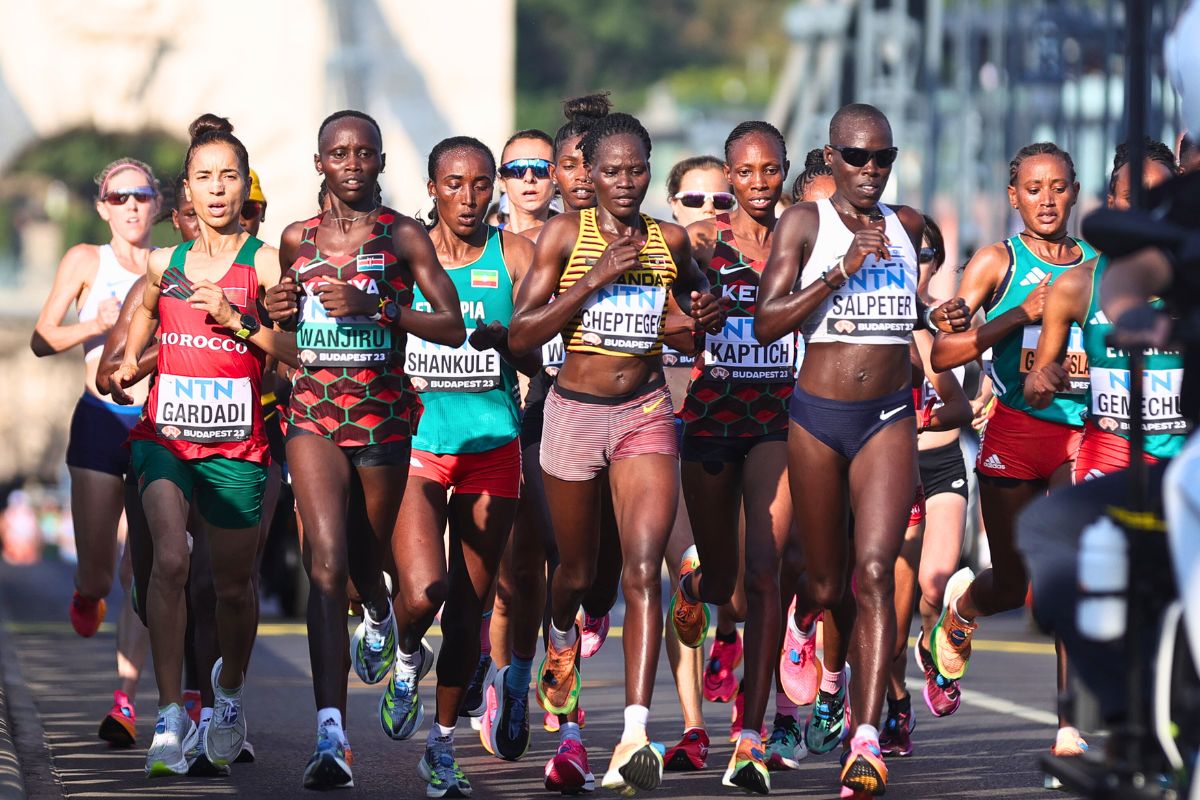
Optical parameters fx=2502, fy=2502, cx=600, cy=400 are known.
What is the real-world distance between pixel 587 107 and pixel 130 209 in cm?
210

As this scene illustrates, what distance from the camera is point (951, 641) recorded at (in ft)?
34.2

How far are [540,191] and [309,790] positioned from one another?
3194 millimetres

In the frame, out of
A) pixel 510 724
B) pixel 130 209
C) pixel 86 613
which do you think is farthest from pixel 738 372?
pixel 86 613

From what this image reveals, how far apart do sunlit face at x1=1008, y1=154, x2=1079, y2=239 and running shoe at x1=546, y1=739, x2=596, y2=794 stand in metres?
2.79

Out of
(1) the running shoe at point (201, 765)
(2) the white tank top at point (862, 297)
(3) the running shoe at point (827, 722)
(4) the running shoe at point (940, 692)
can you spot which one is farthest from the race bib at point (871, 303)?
(1) the running shoe at point (201, 765)

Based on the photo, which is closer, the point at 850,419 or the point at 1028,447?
the point at 850,419

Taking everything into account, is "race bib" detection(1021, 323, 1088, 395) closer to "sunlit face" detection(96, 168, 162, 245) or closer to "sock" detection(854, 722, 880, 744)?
"sock" detection(854, 722, 880, 744)

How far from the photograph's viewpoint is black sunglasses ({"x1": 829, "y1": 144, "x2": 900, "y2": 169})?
866 cm

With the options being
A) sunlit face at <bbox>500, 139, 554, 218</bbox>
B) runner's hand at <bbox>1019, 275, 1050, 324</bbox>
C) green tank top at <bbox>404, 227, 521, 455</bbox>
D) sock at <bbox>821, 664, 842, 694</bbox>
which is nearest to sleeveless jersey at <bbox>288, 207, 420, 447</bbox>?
green tank top at <bbox>404, 227, 521, 455</bbox>

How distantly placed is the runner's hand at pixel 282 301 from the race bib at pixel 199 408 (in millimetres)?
668

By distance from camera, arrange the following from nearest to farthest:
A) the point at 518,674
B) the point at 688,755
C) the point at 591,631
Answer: the point at 518,674
the point at 688,755
the point at 591,631

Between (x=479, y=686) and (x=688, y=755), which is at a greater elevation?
(x=479, y=686)

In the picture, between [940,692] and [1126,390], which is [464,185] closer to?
[1126,390]

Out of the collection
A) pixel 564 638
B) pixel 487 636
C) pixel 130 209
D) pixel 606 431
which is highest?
pixel 130 209
